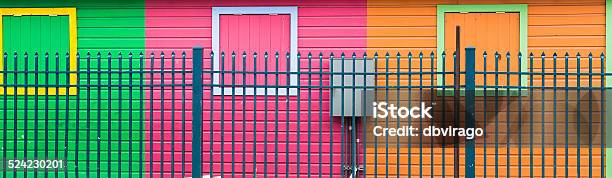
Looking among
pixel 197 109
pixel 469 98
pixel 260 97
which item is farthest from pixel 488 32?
pixel 197 109

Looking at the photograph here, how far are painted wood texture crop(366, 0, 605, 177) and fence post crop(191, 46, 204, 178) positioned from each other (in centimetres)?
225

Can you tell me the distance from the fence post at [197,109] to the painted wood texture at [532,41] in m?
2.25

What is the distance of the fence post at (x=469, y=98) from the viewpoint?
771 centimetres

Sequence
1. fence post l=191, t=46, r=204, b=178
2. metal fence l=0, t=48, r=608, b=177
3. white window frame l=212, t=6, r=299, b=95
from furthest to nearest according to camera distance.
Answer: white window frame l=212, t=6, r=299, b=95
metal fence l=0, t=48, r=608, b=177
fence post l=191, t=46, r=204, b=178

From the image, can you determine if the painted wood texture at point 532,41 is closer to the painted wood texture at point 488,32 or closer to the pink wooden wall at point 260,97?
the painted wood texture at point 488,32

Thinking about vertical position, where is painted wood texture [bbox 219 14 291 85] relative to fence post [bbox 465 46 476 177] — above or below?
above

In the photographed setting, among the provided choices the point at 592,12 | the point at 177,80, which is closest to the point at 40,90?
the point at 177,80

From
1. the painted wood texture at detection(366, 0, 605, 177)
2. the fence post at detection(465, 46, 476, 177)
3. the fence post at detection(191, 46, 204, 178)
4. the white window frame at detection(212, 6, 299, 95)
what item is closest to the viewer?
the fence post at detection(465, 46, 476, 177)

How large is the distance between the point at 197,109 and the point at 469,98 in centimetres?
247

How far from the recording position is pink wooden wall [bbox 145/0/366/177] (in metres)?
9.62

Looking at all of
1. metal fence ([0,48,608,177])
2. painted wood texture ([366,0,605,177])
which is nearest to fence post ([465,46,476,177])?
metal fence ([0,48,608,177])

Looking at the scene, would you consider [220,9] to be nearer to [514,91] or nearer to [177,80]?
[177,80]

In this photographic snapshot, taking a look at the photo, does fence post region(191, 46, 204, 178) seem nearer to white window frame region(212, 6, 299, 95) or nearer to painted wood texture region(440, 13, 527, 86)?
white window frame region(212, 6, 299, 95)

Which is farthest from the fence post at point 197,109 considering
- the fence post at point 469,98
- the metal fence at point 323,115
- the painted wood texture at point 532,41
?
the fence post at point 469,98
